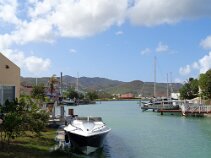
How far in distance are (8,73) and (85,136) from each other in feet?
43.0

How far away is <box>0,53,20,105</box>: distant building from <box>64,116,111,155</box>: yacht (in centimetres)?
895

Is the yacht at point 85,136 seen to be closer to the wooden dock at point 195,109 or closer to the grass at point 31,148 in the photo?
the grass at point 31,148

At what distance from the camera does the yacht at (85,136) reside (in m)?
28.4

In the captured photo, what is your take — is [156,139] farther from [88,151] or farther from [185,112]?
[185,112]

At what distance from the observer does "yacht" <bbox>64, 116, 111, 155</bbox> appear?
93.3 ft

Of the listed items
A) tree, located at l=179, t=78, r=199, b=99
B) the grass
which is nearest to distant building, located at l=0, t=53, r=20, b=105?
the grass

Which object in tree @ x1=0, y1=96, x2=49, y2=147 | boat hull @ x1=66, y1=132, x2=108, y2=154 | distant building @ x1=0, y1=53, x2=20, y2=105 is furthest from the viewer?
distant building @ x1=0, y1=53, x2=20, y2=105

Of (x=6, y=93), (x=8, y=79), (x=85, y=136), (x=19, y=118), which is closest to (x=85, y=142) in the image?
(x=85, y=136)

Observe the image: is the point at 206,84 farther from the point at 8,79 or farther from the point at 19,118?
the point at 19,118

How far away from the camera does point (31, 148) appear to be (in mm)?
25094

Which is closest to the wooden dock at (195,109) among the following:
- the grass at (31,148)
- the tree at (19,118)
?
the grass at (31,148)

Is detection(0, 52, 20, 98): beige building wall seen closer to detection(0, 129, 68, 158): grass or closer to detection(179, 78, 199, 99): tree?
detection(0, 129, 68, 158): grass

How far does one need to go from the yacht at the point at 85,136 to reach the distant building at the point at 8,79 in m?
8.95

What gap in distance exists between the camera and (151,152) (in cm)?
3150
